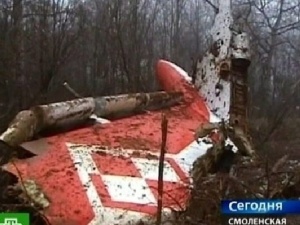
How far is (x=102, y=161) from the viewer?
4492mm

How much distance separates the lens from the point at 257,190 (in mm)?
4398

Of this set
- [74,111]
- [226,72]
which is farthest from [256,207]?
[226,72]

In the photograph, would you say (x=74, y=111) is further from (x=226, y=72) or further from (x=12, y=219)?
(x=12, y=219)

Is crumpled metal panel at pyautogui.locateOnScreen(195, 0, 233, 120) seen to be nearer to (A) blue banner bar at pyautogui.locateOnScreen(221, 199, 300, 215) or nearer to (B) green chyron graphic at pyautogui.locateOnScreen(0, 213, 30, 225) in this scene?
(A) blue banner bar at pyautogui.locateOnScreen(221, 199, 300, 215)

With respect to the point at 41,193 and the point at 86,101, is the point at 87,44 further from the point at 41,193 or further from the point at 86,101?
the point at 41,193

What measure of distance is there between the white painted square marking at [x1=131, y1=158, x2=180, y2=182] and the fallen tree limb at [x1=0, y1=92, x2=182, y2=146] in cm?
72

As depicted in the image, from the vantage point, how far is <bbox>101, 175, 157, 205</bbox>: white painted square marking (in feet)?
13.3

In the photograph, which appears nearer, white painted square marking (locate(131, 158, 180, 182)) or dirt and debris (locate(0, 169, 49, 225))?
dirt and debris (locate(0, 169, 49, 225))

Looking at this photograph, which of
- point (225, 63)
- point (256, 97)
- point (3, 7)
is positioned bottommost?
point (256, 97)

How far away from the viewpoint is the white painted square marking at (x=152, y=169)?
14.5 ft

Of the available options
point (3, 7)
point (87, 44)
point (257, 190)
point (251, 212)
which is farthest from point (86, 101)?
point (87, 44)

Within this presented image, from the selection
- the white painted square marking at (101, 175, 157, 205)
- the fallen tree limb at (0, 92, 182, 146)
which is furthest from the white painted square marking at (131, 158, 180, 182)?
the fallen tree limb at (0, 92, 182, 146)

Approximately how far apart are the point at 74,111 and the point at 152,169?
0.91m

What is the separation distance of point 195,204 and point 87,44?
11067 millimetres
